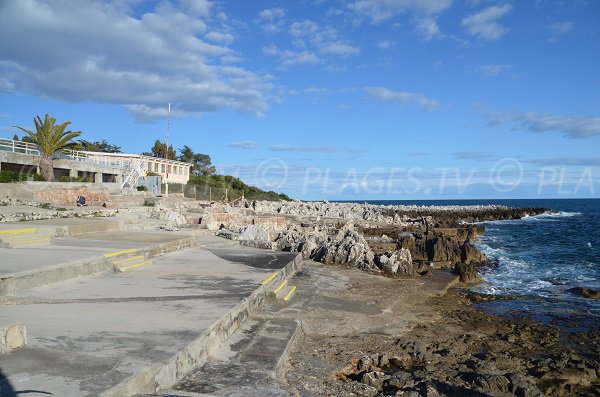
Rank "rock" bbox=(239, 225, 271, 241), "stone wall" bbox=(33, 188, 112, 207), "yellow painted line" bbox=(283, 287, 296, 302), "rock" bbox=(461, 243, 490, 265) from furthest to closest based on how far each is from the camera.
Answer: "rock" bbox=(461, 243, 490, 265)
"stone wall" bbox=(33, 188, 112, 207)
"rock" bbox=(239, 225, 271, 241)
"yellow painted line" bbox=(283, 287, 296, 302)

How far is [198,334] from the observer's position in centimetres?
509

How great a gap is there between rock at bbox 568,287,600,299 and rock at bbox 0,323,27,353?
1410 cm

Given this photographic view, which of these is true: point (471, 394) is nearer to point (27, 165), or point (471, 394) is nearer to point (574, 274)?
point (574, 274)

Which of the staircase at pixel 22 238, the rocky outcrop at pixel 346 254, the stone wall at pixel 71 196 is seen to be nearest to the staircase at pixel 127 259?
the staircase at pixel 22 238

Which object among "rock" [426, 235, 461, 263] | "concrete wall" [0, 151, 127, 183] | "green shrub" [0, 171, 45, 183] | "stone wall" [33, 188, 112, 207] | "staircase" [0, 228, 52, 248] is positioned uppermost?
"concrete wall" [0, 151, 127, 183]

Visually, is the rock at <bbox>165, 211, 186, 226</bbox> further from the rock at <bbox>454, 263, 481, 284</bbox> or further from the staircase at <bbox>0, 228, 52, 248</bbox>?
the rock at <bbox>454, 263, 481, 284</bbox>

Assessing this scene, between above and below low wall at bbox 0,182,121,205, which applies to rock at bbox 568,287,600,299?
below

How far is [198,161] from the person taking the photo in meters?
67.6

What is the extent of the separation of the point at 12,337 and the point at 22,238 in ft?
17.1

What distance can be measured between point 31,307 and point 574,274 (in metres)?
18.5

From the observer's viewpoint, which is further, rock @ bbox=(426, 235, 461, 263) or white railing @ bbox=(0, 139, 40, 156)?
white railing @ bbox=(0, 139, 40, 156)

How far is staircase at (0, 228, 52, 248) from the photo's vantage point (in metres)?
8.39

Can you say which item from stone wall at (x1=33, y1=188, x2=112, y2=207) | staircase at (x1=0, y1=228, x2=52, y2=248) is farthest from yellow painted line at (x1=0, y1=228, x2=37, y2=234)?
stone wall at (x1=33, y1=188, x2=112, y2=207)

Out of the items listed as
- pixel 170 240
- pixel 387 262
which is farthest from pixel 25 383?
pixel 387 262
